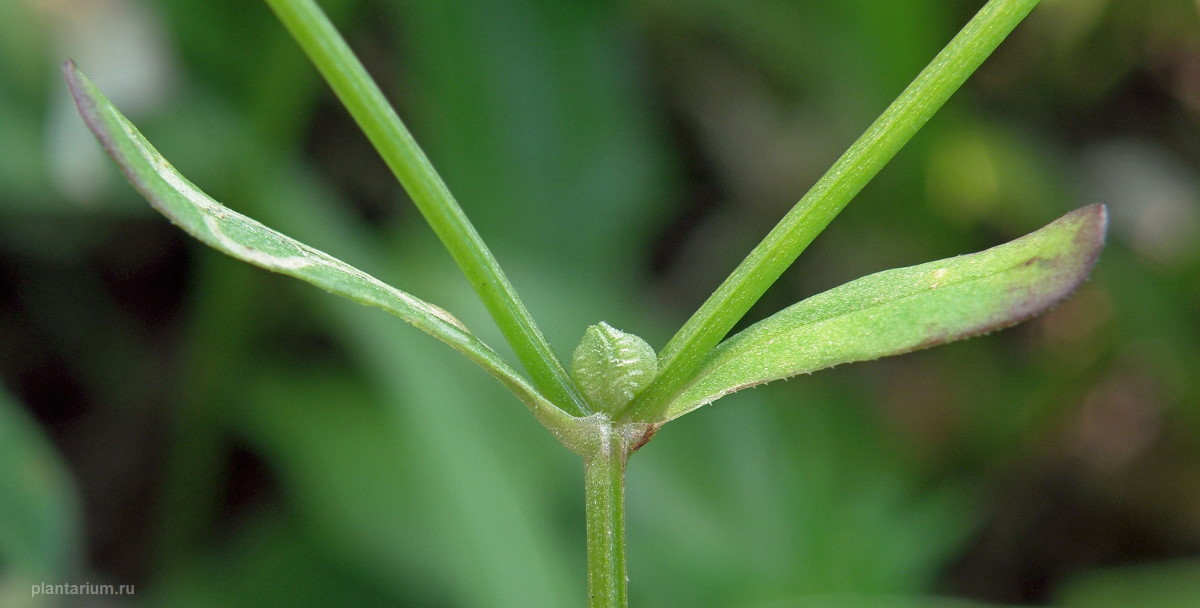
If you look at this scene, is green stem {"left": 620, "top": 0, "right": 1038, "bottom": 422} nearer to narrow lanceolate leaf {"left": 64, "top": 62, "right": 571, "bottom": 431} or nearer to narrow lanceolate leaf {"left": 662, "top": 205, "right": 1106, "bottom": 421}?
narrow lanceolate leaf {"left": 662, "top": 205, "right": 1106, "bottom": 421}

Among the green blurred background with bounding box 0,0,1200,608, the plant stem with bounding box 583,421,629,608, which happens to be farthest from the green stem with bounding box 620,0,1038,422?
the green blurred background with bounding box 0,0,1200,608

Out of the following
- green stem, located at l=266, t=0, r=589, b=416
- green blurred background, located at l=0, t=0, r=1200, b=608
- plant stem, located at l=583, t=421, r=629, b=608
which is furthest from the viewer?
green blurred background, located at l=0, t=0, r=1200, b=608

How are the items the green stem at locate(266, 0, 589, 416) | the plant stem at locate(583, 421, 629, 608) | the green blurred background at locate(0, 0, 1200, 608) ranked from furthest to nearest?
1. the green blurred background at locate(0, 0, 1200, 608)
2. the plant stem at locate(583, 421, 629, 608)
3. the green stem at locate(266, 0, 589, 416)

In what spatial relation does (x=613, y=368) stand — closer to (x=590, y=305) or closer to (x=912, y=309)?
(x=912, y=309)

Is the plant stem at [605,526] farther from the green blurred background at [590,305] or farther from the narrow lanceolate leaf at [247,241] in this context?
the green blurred background at [590,305]

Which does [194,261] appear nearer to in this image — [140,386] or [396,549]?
[140,386]

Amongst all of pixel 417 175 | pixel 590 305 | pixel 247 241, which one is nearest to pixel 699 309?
pixel 417 175

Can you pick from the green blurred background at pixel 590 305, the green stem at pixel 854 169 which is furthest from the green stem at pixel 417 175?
the green blurred background at pixel 590 305
